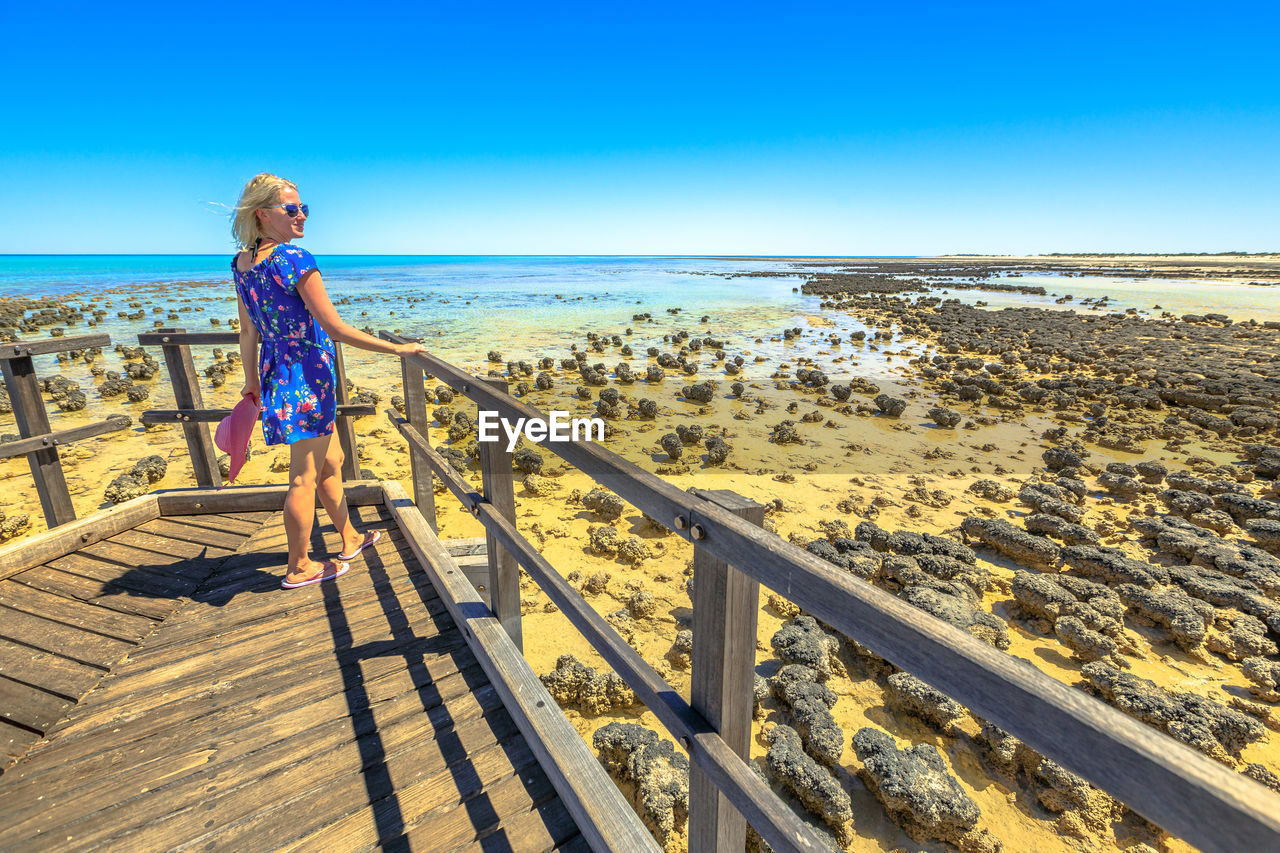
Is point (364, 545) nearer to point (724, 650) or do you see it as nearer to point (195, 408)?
point (195, 408)

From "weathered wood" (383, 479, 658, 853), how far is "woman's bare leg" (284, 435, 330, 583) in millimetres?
770

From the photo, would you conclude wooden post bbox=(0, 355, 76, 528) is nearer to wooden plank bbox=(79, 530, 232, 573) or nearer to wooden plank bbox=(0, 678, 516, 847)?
wooden plank bbox=(79, 530, 232, 573)

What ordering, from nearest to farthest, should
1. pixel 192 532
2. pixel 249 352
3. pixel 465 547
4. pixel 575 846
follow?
pixel 575 846
pixel 249 352
pixel 192 532
pixel 465 547

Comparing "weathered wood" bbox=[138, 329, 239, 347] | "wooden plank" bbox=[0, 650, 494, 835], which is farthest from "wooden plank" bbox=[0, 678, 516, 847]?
"weathered wood" bbox=[138, 329, 239, 347]

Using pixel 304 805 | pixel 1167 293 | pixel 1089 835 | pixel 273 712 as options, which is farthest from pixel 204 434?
pixel 1167 293

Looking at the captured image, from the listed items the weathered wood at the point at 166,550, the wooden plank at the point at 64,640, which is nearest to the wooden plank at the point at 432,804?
the wooden plank at the point at 64,640

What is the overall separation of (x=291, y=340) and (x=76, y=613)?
2.06m

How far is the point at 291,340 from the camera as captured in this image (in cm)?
290

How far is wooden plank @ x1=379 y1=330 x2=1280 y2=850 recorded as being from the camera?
61 centimetres

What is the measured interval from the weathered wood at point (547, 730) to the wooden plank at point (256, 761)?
0.21 metres

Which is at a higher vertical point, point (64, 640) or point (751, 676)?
point (751, 676)

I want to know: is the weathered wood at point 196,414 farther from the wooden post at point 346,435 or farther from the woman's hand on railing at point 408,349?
the woman's hand on railing at point 408,349

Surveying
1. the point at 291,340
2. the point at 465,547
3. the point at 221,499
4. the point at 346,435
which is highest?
the point at 291,340

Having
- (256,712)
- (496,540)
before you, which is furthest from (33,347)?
(496,540)
